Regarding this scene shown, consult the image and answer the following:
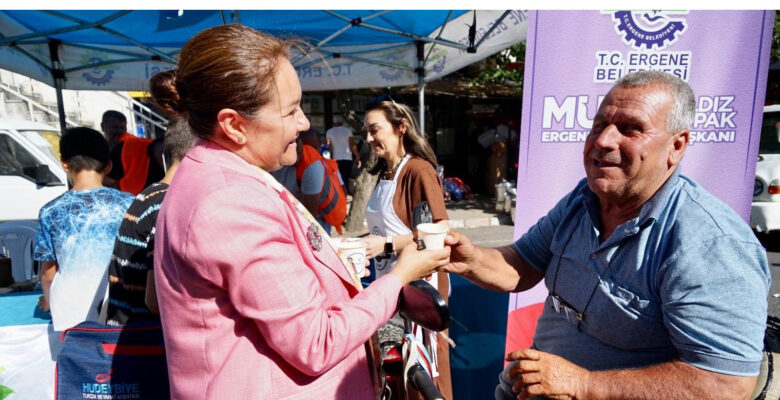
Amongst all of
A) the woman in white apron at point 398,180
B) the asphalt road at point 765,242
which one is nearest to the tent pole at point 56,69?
the woman in white apron at point 398,180

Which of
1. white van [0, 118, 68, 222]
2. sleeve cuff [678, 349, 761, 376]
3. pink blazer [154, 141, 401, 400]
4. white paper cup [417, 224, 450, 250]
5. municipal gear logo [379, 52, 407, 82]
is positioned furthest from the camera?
white van [0, 118, 68, 222]

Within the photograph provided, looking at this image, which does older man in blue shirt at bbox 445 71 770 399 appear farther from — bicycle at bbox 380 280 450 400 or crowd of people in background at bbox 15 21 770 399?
bicycle at bbox 380 280 450 400

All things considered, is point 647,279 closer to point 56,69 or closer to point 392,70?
point 392,70

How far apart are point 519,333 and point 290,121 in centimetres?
225

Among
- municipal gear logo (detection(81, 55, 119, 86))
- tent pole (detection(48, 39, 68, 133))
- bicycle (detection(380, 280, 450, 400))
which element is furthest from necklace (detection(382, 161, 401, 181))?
municipal gear logo (detection(81, 55, 119, 86))

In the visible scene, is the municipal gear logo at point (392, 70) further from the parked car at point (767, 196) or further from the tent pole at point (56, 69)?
the parked car at point (767, 196)

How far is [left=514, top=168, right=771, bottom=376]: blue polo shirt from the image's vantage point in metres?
1.23

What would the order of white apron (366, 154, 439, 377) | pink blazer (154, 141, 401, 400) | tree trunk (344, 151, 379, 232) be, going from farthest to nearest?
tree trunk (344, 151, 379, 232) → white apron (366, 154, 439, 377) → pink blazer (154, 141, 401, 400)

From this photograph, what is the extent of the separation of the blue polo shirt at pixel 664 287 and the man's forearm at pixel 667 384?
0.03m

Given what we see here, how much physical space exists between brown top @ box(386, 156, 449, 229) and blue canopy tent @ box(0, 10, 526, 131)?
234 centimetres

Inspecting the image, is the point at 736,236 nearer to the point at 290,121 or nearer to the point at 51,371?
the point at 290,121

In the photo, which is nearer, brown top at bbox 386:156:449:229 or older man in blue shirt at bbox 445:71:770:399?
older man in blue shirt at bbox 445:71:770:399

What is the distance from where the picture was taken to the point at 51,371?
2584 mm

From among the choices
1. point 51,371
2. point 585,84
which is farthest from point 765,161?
point 51,371
